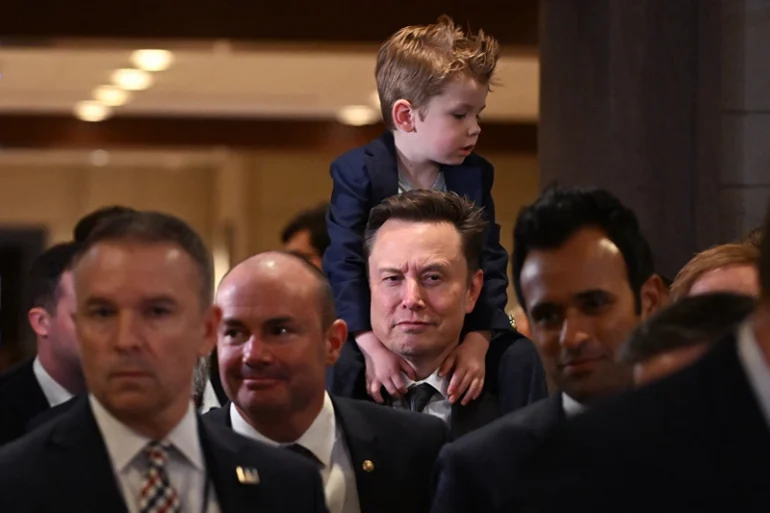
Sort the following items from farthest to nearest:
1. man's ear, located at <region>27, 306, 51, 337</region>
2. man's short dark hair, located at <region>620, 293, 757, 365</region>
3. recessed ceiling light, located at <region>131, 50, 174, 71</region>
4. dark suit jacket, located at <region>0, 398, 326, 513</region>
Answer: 1. recessed ceiling light, located at <region>131, 50, 174, 71</region>
2. man's ear, located at <region>27, 306, 51, 337</region>
3. dark suit jacket, located at <region>0, 398, 326, 513</region>
4. man's short dark hair, located at <region>620, 293, 757, 365</region>

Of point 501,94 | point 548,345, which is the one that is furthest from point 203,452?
point 501,94

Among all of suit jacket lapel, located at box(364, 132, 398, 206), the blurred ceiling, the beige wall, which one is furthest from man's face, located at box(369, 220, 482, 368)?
the beige wall

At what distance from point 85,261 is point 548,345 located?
847mm

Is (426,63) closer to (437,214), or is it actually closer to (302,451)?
(437,214)

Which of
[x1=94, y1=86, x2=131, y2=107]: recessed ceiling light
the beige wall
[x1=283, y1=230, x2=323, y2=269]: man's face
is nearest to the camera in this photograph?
[x1=283, y1=230, x2=323, y2=269]: man's face

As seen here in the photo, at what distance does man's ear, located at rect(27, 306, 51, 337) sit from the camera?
144 inches

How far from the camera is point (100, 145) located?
12.5 meters

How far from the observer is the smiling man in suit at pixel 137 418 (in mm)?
2236

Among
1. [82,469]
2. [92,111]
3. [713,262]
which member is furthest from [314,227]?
[92,111]

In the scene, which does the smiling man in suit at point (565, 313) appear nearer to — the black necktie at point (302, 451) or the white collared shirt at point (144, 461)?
the black necktie at point (302, 451)

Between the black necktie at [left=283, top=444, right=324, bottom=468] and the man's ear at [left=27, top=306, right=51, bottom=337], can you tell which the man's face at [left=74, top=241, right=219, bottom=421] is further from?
the man's ear at [left=27, top=306, right=51, bottom=337]

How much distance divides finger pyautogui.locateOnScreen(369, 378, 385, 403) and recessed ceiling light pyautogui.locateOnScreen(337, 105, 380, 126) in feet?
29.9

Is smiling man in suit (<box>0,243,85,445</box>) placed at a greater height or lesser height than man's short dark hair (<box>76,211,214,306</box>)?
lesser

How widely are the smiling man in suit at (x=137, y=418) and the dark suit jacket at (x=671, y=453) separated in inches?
38.3
